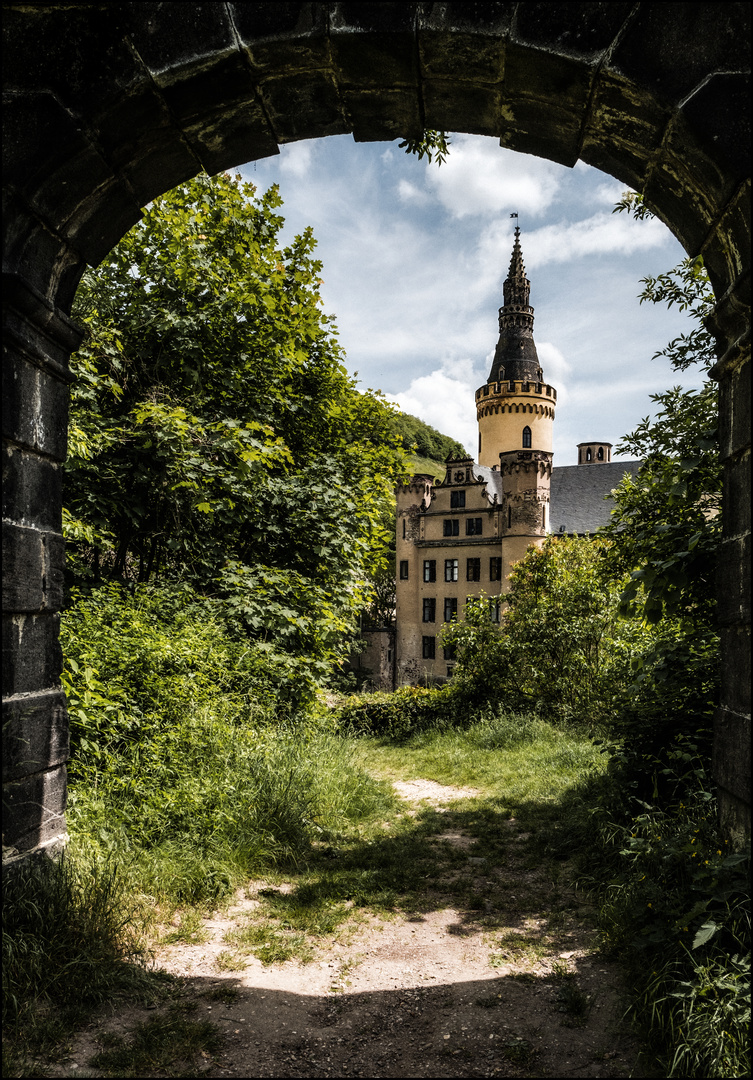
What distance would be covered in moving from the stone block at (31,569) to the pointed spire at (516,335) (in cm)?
4603

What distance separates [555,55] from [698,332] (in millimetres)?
3408

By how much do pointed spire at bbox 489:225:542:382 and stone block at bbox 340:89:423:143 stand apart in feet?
147

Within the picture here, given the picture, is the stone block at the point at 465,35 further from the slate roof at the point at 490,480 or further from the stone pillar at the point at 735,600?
the slate roof at the point at 490,480

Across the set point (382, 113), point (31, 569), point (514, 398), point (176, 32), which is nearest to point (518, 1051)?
point (31, 569)

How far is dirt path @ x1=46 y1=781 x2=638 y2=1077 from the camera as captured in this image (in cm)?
254

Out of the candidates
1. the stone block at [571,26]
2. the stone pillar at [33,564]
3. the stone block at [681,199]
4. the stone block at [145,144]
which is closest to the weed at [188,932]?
the stone pillar at [33,564]

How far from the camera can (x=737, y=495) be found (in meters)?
2.87

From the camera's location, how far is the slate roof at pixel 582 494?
35.9 metres

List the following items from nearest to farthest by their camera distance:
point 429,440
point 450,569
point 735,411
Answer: point 735,411 < point 450,569 < point 429,440

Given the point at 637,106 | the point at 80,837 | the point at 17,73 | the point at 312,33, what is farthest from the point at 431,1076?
the point at 17,73

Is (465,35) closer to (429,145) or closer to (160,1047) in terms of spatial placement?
(429,145)

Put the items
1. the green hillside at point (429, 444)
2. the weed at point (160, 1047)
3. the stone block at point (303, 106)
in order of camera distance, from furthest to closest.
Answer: the green hillside at point (429, 444), the stone block at point (303, 106), the weed at point (160, 1047)

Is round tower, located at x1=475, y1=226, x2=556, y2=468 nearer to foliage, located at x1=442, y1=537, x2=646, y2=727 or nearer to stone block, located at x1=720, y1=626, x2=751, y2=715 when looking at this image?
foliage, located at x1=442, y1=537, x2=646, y2=727

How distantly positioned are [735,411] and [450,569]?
Result: 109 feet
